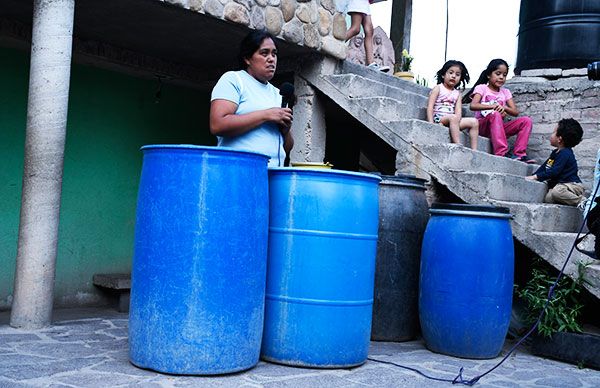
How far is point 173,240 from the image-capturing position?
294 cm

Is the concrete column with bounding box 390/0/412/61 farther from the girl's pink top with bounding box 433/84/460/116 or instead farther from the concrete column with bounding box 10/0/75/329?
the concrete column with bounding box 10/0/75/329

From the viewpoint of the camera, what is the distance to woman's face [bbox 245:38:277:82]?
3490mm

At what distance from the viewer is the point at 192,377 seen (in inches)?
116

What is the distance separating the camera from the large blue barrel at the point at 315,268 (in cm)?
323

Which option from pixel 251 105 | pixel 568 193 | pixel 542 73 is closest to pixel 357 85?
pixel 568 193

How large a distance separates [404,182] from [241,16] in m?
1.67

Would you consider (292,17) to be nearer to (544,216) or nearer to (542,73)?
(544,216)

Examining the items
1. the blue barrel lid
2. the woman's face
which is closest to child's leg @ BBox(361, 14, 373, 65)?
the blue barrel lid

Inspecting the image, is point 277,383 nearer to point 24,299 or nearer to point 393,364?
point 393,364

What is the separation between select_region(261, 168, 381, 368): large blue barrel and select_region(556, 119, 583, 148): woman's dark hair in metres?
2.38

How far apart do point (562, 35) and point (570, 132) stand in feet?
6.06

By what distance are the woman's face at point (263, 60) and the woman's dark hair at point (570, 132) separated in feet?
8.44

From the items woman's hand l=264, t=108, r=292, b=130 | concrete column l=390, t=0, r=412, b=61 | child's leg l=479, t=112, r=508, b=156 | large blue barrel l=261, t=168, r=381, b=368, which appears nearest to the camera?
large blue barrel l=261, t=168, r=381, b=368

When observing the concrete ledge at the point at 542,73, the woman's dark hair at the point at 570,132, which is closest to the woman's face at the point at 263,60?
the woman's dark hair at the point at 570,132
